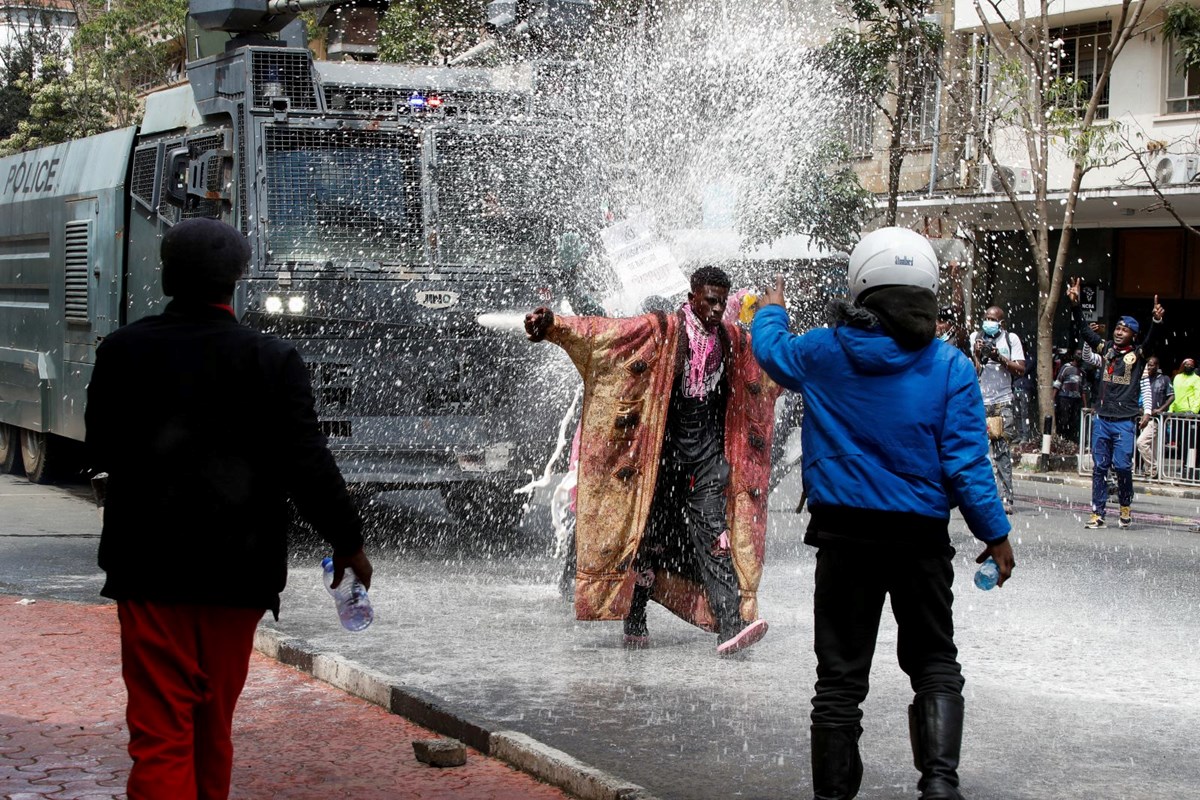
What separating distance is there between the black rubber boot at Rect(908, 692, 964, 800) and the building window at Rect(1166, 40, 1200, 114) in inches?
872

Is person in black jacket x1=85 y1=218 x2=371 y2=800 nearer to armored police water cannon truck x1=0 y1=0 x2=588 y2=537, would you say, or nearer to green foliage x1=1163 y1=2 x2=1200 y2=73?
armored police water cannon truck x1=0 y1=0 x2=588 y2=537

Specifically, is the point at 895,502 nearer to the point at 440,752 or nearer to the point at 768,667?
the point at 440,752

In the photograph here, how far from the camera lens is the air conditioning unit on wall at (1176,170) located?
22.3 metres

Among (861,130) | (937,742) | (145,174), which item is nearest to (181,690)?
(937,742)

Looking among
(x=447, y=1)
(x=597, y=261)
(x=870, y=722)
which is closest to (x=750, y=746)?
(x=870, y=722)

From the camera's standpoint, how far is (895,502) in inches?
174

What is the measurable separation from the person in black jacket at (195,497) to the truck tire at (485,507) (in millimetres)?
7743

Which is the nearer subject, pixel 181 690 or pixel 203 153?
pixel 181 690

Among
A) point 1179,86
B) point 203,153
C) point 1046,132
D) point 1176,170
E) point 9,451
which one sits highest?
point 1179,86

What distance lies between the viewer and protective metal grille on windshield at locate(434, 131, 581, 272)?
10.8m

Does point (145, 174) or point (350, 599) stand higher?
point (145, 174)

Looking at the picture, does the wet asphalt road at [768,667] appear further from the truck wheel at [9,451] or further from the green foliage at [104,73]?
the green foliage at [104,73]

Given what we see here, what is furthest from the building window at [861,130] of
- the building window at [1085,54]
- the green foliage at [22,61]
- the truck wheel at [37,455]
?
the green foliage at [22,61]

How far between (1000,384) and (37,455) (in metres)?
9.28
